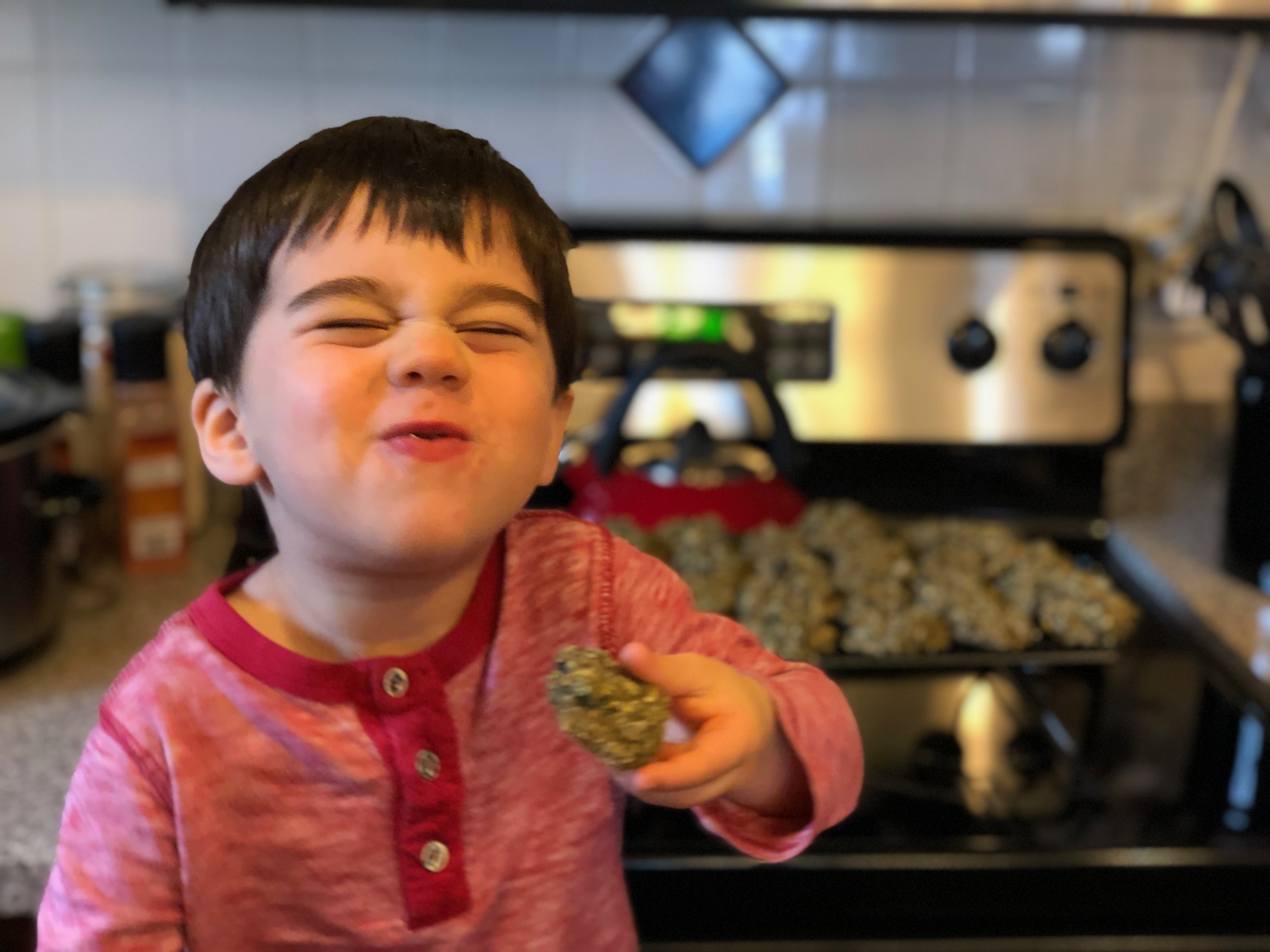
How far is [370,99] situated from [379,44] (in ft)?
0.18

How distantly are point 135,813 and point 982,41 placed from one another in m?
1.12

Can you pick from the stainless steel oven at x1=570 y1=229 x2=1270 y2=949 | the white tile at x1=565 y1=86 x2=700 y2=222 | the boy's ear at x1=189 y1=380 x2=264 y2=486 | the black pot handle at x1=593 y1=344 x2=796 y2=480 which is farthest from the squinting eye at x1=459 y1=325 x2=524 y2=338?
the white tile at x1=565 y1=86 x2=700 y2=222

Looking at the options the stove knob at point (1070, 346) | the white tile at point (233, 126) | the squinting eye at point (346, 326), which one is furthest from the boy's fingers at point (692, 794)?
the white tile at point (233, 126)

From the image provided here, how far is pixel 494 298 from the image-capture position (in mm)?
454

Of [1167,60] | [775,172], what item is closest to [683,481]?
[775,172]

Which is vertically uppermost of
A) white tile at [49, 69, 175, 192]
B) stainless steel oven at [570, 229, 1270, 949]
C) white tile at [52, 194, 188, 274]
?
white tile at [49, 69, 175, 192]

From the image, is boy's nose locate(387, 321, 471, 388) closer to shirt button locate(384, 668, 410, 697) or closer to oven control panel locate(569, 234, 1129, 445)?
shirt button locate(384, 668, 410, 697)

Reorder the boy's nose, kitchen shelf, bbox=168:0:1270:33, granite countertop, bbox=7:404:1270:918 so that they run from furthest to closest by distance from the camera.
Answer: kitchen shelf, bbox=168:0:1270:33, granite countertop, bbox=7:404:1270:918, the boy's nose

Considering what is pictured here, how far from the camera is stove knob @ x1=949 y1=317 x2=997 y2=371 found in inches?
45.3

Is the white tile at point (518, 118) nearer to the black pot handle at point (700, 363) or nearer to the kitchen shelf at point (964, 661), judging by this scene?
the black pot handle at point (700, 363)

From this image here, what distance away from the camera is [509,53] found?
119cm

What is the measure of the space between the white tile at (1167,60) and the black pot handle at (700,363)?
531 mm

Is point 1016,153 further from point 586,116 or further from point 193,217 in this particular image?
point 193,217

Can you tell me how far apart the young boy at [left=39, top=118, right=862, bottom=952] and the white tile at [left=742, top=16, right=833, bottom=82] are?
80 cm
